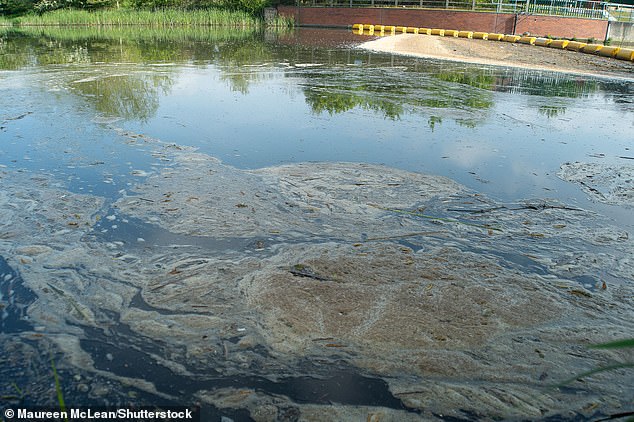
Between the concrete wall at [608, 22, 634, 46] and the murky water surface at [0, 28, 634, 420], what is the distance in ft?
53.8

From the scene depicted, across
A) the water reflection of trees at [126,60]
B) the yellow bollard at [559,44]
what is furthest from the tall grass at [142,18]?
the yellow bollard at [559,44]

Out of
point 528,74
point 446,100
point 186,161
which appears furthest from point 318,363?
point 528,74

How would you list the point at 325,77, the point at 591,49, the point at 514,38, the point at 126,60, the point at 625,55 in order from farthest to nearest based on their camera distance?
the point at 514,38 → the point at 591,49 → the point at 625,55 → the point at 126,60 → the point at 325,77

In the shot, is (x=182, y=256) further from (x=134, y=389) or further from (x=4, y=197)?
(x=4, y=197)

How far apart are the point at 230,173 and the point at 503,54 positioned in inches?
683

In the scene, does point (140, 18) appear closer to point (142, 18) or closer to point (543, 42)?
point (142, 18)

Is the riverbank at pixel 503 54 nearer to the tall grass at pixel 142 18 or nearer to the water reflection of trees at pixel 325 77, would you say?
A: the water reflection of trees at pixel 325 77

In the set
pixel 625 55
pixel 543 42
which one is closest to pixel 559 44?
pixel 543 42

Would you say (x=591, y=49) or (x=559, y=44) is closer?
(x=591, y=49)

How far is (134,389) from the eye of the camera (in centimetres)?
244

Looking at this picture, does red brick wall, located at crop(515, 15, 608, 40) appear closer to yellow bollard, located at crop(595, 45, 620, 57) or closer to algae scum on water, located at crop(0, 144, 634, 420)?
yellow bollard, located at crop(595, 45, 620, 57)

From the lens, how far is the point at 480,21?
27.5 meters

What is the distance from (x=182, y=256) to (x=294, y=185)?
174 centimetres

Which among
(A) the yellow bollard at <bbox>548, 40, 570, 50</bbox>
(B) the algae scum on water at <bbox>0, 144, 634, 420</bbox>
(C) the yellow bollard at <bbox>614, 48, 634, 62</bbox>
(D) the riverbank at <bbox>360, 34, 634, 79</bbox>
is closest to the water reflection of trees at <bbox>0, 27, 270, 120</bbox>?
(B) the algae scum on water at <bbox>0, 144, 634, 420</bbox>
